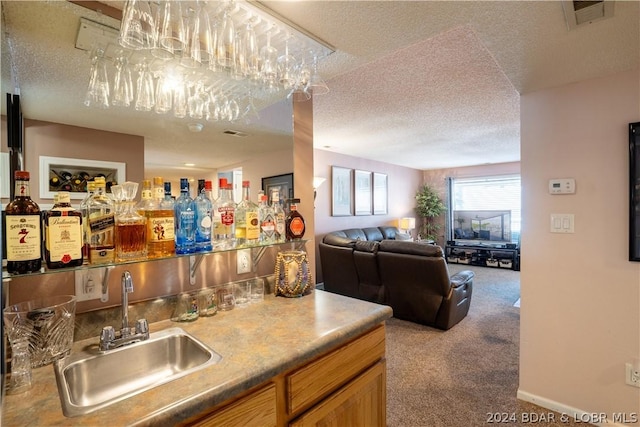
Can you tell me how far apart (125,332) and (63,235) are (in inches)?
15.9

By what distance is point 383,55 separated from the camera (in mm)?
1515

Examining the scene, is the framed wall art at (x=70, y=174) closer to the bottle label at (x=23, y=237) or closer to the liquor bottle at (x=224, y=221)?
the bottle label at (x=23, y=237)

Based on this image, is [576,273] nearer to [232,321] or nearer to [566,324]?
[566,324]

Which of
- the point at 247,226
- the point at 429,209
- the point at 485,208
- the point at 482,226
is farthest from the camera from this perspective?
the point at 429,209

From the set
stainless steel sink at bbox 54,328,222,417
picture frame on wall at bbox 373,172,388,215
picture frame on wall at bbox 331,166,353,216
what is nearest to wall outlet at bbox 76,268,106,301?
stainless steel sink at bbox 54,328,222,417

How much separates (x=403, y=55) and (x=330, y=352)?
191cm

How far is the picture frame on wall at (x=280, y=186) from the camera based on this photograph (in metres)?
1.74

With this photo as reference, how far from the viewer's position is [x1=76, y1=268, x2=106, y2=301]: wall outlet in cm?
109

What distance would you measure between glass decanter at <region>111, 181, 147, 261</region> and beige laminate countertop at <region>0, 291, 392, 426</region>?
13.0 inches

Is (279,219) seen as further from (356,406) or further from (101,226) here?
(356,406)

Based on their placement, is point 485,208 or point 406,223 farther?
point 485,208

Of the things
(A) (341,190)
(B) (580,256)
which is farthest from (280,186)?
(A) (341,190)

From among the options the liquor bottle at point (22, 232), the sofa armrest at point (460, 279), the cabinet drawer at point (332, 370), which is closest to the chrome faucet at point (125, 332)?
the liquor bottle at point (22, 232)

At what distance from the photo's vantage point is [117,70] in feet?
4.10
